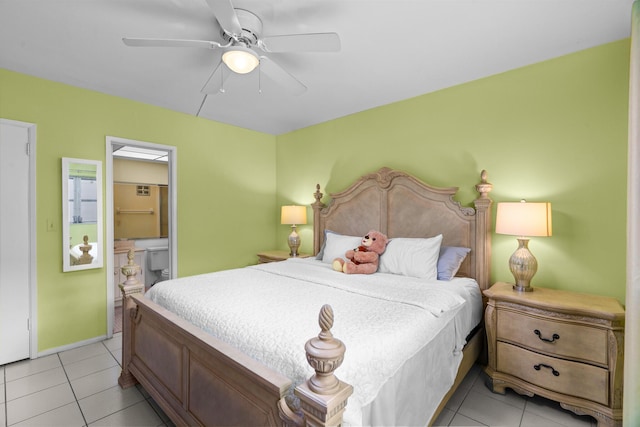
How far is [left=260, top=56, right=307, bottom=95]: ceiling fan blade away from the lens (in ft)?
6.55

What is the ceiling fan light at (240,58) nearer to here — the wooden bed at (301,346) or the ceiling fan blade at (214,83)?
the ceiling fan blade at (214,83)

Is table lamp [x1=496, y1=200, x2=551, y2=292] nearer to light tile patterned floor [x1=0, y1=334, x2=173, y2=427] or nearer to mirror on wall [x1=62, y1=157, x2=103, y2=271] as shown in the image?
light tile patterned floor [x1=0, y1=334, x2=173, y2=427]

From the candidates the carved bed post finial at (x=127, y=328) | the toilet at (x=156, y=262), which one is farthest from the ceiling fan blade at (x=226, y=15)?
the toilet at (x=156, y=262)

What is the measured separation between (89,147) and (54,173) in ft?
1.28

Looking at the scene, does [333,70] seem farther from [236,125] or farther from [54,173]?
[54,173]

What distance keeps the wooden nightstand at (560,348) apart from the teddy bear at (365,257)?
0.92 meters

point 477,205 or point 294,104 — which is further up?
point 294,104

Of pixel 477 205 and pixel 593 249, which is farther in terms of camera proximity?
pixel 477 205

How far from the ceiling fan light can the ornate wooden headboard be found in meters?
1.80

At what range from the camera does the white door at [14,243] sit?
2.54 m

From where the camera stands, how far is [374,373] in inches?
47.5

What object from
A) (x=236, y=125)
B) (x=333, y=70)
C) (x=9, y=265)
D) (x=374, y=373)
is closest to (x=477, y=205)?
(x=333, y=70)

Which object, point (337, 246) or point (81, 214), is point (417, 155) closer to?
point (337, 246)

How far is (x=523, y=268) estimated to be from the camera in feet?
7.18
